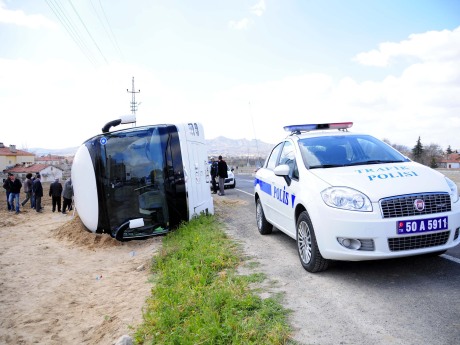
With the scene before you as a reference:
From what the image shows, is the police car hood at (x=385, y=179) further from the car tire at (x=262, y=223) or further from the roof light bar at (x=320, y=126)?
the car tire at (x=262, y=223)

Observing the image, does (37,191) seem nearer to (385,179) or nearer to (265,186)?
(265,186)

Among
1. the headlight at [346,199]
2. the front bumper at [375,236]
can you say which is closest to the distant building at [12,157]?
the headlight at [346,199]

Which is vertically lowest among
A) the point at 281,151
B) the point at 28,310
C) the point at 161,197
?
the point at 28,310

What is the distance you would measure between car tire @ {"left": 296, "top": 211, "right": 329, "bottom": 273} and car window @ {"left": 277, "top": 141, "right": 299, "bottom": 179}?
0.66 m

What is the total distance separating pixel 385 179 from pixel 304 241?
4.11ft

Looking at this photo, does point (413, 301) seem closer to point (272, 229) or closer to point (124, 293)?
point (272, 229)

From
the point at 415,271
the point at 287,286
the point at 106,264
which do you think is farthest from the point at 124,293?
the point at 415,271

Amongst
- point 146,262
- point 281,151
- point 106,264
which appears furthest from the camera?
point 106,264

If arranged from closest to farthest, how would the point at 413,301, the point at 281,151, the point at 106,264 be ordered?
the point at 413,301 → the point at 281,151 → the point at 106,264

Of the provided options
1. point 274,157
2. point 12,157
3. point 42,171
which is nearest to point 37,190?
point 274,157

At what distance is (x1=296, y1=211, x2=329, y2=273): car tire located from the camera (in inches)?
172

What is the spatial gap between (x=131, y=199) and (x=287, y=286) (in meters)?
5.60

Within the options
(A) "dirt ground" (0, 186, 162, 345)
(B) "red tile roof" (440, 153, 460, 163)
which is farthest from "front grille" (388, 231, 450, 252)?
(B) "red tile roof" (440, 153, 460, 163)

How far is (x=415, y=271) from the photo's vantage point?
4391 mm
